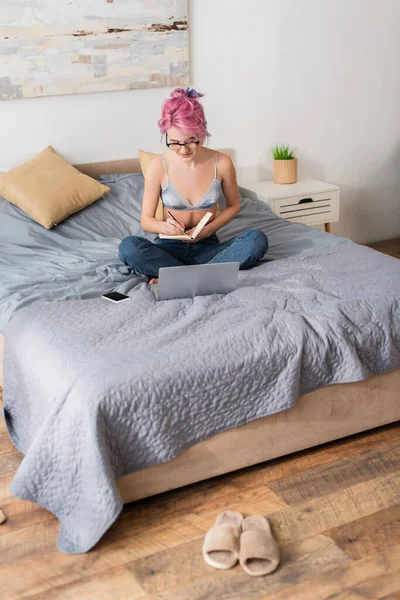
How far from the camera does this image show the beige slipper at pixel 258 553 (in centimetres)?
188

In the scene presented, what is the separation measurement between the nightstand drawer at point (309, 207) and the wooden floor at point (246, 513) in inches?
74.8

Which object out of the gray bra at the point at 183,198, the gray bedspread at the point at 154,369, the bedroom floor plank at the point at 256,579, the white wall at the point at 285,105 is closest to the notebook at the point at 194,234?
the gray bedspread at the point at 154,369

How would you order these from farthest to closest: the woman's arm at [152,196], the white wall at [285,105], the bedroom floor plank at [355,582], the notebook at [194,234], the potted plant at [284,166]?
the potted plant at [284,166] → the white wall at [285,105] → the woman's arm at [152,196] → the notebook at [194,234] → the bedroom floor plank at [355,582]

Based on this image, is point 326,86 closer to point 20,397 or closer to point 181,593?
point 20,397

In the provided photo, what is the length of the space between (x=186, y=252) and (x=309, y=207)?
1.26 m

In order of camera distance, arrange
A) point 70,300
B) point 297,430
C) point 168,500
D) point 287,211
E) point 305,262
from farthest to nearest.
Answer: point 287,211, point 305,262, point 70,300, point 297,430, point 168,500

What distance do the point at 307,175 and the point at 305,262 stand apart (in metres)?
1.65

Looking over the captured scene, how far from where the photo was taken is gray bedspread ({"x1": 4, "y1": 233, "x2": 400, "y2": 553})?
6.63ft

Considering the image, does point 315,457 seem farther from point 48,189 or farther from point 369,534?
point 48,189

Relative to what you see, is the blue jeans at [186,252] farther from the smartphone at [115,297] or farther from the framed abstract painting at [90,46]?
the framed abstract painting at [90,46]

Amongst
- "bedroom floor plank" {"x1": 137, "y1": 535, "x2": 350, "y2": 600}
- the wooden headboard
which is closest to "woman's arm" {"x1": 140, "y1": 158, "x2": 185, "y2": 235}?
the wooden headboard

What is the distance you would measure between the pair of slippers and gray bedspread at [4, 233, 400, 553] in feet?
0.86

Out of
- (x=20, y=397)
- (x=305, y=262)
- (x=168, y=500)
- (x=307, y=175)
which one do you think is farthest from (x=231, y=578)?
(x=307, y=175)

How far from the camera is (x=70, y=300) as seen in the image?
8.77ft
